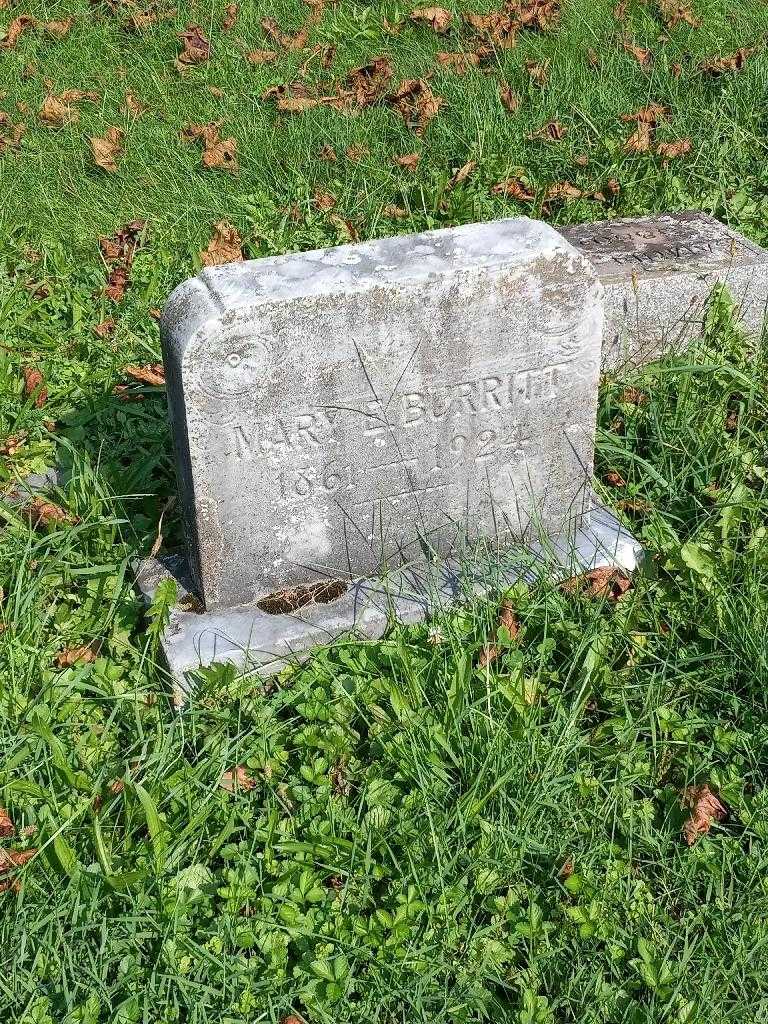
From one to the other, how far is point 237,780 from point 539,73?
13.5 feet

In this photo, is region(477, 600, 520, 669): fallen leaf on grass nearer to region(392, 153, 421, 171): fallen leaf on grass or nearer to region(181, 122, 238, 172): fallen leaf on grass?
region(392, 153, 421, 171): fallen leaf on grass

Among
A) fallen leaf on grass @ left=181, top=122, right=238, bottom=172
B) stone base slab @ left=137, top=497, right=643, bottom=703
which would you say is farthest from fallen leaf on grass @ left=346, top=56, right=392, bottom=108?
stone base slab @ left=137, top=497, right=643, bottom=703

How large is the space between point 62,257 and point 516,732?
314cm

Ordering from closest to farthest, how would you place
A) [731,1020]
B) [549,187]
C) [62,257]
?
[731,1020]
[62,257]
[549,187]

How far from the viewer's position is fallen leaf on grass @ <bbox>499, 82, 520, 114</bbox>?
5215 millimetres

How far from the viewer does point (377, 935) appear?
7.31 feet

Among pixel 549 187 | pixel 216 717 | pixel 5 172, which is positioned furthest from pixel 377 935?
pixel 5 172

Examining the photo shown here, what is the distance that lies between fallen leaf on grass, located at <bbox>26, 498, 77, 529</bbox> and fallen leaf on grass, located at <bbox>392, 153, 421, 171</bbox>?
2.55 meters

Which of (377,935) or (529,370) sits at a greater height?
(529,370)

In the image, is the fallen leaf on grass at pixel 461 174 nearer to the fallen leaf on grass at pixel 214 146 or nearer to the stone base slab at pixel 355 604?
the fallen leaf on grass at pixel 214 146

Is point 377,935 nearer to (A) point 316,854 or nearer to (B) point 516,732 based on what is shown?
(A) point 316,854

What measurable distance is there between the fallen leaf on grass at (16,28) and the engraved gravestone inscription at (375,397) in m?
4.42

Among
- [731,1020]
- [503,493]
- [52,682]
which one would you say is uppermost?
[503,493]

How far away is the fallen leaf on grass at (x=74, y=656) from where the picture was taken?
9.46 ft
